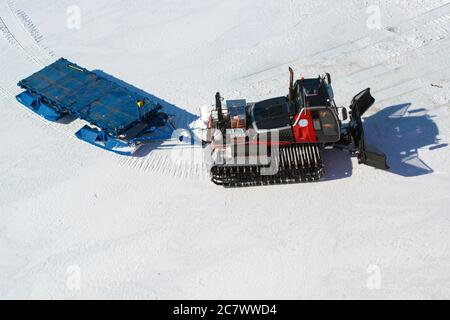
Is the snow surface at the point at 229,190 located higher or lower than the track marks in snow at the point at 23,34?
lower

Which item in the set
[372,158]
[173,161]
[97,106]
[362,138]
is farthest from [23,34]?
[372,158]

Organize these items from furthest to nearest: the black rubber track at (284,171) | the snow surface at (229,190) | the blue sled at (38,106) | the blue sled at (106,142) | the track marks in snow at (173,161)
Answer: the blue sled at (38,106), the blue sled at (106,142), the track marks in snow at (173,161), the black rubber track at (284,171), the snow surface at (229,190)

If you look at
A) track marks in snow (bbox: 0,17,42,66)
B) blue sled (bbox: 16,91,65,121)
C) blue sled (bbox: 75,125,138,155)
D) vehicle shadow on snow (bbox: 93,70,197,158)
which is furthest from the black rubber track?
track marks in snow (bbox: 0,17,42,66)

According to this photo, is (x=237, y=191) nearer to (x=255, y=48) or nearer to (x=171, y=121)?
(x=171, y=121)

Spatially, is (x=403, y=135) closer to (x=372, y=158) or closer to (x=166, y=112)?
(x=372, y=158)

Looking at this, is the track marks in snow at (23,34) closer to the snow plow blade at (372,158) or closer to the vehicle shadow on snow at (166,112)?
the vehicle shadow on snow at (166,112)

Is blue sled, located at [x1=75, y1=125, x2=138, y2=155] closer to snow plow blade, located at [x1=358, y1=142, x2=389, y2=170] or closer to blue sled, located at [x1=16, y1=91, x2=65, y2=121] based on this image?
blue sled, located at [x1=16, y1=91, x2=65, y2=121]

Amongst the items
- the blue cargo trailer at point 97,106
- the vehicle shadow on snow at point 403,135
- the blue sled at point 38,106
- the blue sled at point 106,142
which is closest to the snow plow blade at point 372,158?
the vehicle shadow on snow at point 403,135
